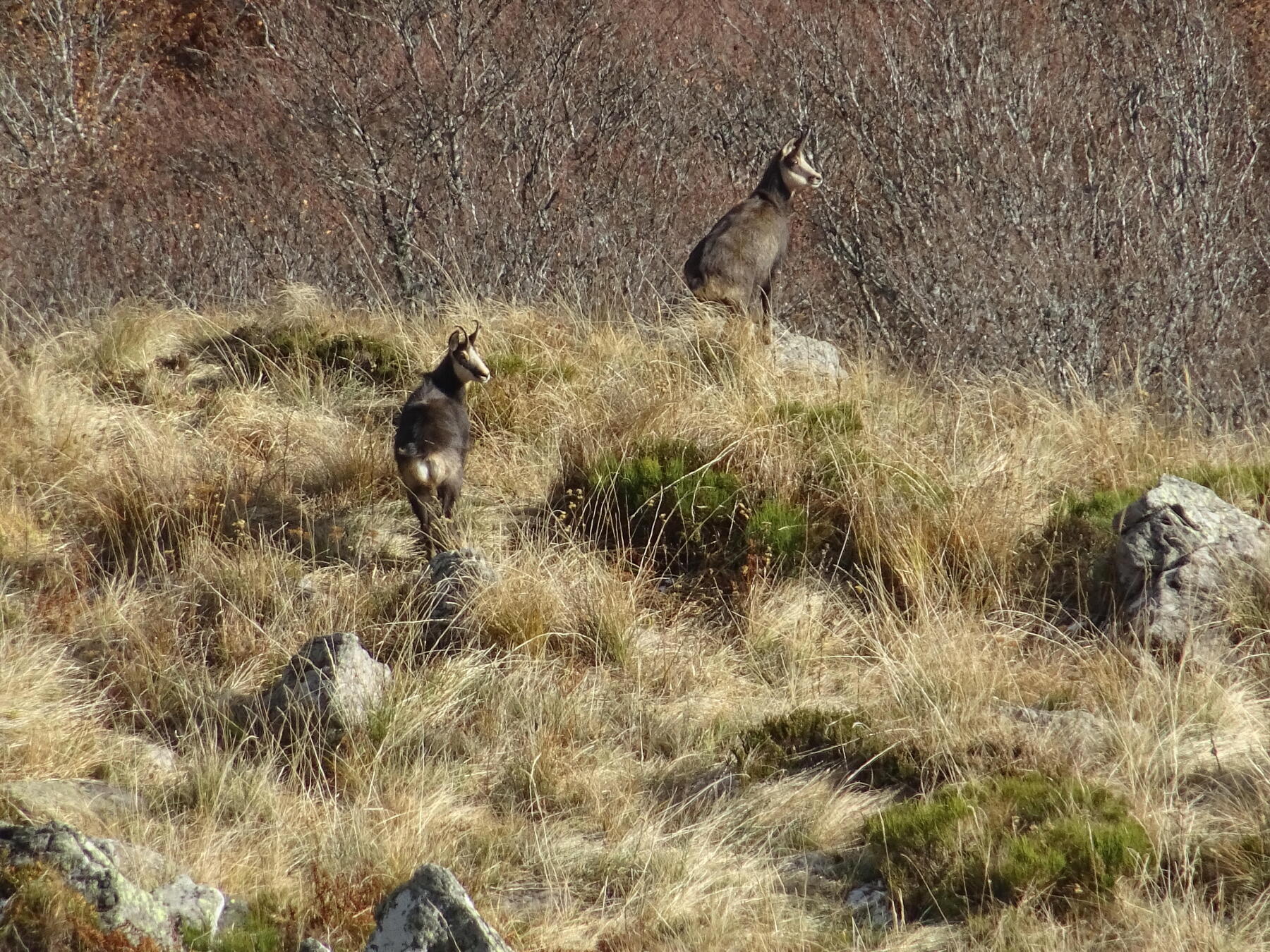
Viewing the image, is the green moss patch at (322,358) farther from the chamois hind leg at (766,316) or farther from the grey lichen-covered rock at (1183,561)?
the grey lichen-covered rock at (1183,561)

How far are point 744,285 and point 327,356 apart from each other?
2.70m

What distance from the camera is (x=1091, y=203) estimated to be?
13.5 metres

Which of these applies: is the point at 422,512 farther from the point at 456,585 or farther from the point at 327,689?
the point at 327,689

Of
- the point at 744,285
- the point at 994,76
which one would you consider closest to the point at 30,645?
the point at 744,285

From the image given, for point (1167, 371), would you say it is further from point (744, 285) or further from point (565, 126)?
point (565, 126)

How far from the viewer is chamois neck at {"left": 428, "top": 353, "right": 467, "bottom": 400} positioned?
22.9 ft

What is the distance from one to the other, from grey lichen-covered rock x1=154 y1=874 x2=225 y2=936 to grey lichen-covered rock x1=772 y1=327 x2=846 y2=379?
5008 millimetres

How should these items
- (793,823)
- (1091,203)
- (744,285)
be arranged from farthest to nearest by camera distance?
(1091,203) → (744,285) → (793,823)

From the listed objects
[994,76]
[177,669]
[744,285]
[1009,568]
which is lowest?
[177,669]

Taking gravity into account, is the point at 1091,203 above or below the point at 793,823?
above

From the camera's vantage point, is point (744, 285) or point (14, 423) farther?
point (744, 285)

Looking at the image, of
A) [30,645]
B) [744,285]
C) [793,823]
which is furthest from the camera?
[744,285]

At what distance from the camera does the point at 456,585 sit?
620 centimetres

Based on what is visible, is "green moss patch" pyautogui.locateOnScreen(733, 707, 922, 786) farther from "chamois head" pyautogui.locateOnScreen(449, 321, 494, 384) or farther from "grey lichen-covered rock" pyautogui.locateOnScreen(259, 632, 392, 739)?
"chamois head" pyautogui.locateOnScreen(449, 321, 494, 384)
